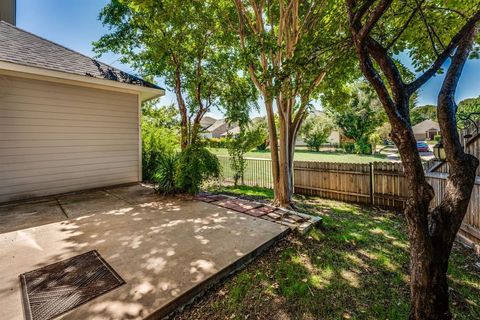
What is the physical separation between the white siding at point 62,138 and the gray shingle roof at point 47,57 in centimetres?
48

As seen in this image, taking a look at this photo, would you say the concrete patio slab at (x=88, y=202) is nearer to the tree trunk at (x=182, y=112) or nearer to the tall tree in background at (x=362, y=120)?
the tree trunk at (x=182, y=112)

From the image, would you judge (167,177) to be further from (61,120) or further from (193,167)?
(61,120)

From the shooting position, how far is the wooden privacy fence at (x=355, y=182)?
561cm

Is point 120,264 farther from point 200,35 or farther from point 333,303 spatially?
point 200,35

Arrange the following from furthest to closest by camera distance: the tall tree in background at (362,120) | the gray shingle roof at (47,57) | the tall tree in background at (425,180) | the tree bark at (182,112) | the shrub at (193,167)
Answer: the tall tree in background at (362,120), the tree bark at (182,112), the shrub at (193,167), the gray shingle roof at (47,57), the tall tree in background at (425,180)

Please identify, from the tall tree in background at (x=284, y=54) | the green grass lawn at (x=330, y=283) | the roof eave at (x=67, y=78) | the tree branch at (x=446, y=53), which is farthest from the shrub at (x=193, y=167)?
the tree branch at (x=446, y=53)

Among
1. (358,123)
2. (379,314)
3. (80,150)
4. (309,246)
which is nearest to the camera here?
(379,314)

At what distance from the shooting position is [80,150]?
5.54 metres

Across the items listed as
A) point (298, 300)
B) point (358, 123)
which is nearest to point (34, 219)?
point (298, 300)

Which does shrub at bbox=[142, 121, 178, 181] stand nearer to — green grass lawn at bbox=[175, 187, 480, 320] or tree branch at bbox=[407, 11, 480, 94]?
green grass lawn at bbox=[175, 187, 480, 320]

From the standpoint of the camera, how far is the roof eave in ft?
13.9

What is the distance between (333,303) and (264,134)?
6639mm

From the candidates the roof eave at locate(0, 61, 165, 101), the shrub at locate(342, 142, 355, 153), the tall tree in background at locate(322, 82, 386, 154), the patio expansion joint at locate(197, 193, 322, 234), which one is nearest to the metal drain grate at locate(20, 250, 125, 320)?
the patio expansion joint at locate(197, 193, 322, 234)

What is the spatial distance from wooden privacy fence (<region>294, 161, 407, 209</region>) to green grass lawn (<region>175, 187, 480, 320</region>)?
7.64ft
